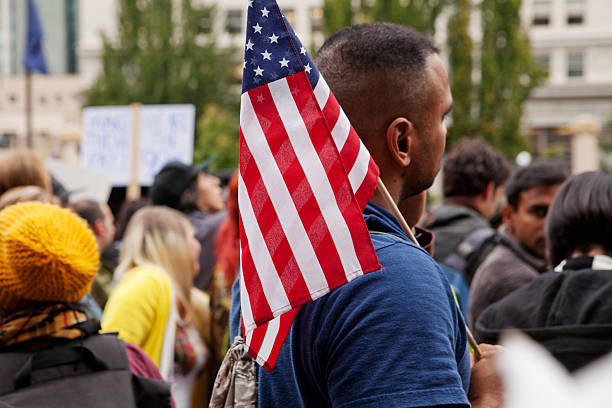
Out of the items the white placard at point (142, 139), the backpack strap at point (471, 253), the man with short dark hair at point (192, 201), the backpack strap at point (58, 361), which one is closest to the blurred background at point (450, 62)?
the white placard at point (142, 139)

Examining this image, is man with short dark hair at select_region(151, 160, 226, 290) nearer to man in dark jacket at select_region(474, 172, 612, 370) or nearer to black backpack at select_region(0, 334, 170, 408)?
man in dark jacket at select_region(474, 172, 612, 370)

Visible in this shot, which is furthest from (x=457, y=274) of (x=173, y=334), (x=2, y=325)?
(x=2, y=325)

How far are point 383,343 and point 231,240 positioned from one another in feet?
10.6

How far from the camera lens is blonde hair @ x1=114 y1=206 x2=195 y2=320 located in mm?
4441

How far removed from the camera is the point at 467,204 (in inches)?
204

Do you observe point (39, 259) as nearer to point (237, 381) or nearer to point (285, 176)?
point (237, 381)

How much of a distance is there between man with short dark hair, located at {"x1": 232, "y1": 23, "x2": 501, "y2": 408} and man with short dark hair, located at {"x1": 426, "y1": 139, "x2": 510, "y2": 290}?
114 inches

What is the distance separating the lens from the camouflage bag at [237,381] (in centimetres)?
166

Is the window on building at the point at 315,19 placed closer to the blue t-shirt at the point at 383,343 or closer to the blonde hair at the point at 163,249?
the blonde hair at the point at 163,249

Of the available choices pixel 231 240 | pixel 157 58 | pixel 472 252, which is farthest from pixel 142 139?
pixel 157 58

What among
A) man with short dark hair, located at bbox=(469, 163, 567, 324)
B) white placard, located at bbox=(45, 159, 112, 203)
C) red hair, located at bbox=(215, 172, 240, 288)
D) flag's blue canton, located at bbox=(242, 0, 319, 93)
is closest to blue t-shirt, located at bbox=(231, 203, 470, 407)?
flag's blue canton, located at bbox=(242, 0, 319, 93)

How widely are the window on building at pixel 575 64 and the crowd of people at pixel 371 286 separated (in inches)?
1737

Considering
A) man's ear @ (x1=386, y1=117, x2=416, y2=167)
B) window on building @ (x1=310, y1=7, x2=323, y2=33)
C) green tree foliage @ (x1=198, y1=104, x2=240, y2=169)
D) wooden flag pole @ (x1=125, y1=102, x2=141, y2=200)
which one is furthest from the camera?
window on building @ (x1=310, y1=7, x2=323, y2=33)

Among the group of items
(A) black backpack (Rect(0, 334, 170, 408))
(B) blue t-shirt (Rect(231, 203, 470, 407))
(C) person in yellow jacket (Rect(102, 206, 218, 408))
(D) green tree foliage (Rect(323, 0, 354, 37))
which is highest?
(D) green tree foliage (Rect(323, 0, 354, 37))
